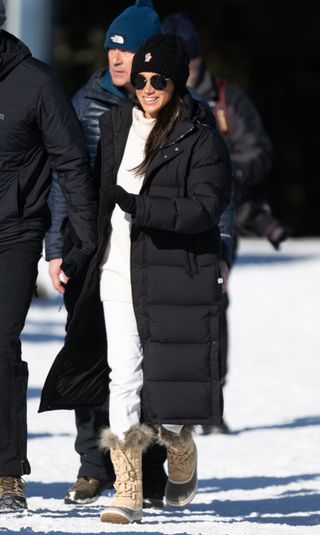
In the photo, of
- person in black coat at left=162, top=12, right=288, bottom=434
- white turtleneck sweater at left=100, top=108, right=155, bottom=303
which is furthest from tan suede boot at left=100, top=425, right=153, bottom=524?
person in black coat at left=162, top=12, right=288, bottom=434

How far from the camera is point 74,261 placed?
21.1ft

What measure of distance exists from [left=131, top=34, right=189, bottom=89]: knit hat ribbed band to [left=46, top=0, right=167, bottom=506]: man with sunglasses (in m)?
0.35

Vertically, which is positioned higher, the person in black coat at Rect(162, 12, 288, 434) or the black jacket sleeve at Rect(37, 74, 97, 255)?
the black jacket sleeve at Rect(37, 74, 97, 255)

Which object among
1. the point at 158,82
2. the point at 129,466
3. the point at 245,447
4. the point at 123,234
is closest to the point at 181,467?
the point at 129,466

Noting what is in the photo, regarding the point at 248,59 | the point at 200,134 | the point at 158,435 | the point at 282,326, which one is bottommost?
the point at 248,59

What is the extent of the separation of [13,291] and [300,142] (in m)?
33.7

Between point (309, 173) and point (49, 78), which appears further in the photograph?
point (309, 173)

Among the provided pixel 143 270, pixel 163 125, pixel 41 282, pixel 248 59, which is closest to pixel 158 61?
pixel 163 125

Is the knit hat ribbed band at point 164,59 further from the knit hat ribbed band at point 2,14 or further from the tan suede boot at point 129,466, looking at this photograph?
the tan suede boot at point 129,466

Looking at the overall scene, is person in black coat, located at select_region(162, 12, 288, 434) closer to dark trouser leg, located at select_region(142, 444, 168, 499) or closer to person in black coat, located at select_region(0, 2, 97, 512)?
dark trouser leg, located at select_region(142, 444, 168, 499)

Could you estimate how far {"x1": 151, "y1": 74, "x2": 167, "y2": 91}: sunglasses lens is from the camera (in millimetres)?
6328

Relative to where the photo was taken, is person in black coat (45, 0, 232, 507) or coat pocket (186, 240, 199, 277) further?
person in black coat (45, 0, 232, 507)

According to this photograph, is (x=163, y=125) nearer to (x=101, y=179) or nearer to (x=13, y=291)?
(x=101, y=179)

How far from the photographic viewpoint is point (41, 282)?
61.0 feet
